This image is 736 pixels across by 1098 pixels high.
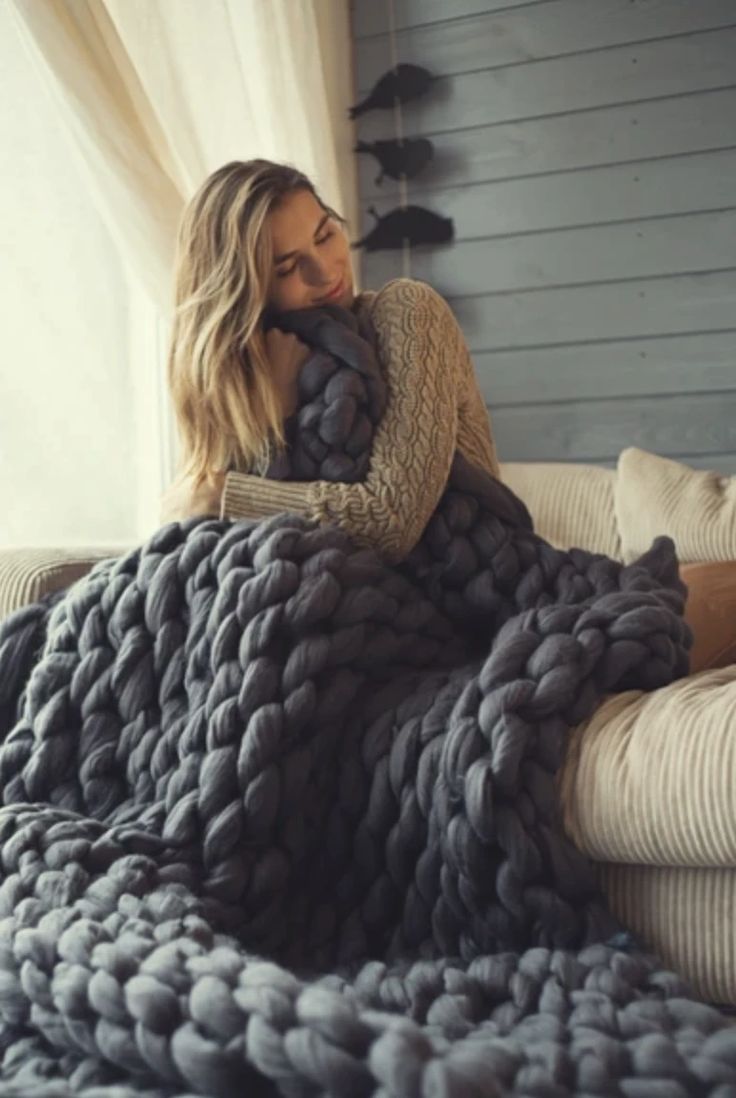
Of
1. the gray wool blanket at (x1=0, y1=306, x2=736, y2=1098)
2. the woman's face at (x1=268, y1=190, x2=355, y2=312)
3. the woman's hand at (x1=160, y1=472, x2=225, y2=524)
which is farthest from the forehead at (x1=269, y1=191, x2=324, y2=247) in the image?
the woman's hand at (x1=160, y1=472, x2=225, y2=524)

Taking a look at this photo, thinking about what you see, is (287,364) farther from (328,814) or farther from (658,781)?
(658,781)

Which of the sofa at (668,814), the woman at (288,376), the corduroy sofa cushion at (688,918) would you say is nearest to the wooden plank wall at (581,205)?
the woman at (288,376)

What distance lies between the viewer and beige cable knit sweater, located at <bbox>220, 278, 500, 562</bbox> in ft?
4.33

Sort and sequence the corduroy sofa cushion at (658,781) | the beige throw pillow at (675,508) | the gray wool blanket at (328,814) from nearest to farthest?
the gray wool blanket at (328,814) < the corduroy sofa cushion at (658,781) < the beige throw pillow at (675,508)

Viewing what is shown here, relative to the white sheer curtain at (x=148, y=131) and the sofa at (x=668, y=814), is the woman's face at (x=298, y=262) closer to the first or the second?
the white sheer curtain at (x=148, y=131)

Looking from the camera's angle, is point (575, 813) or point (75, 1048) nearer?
point (75, 1048)

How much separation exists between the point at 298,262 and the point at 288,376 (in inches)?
6.2

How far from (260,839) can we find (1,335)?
121 cm

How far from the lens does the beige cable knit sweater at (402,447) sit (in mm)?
1321

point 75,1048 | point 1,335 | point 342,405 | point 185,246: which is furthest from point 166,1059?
point 1,335

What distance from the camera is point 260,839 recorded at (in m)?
1.08

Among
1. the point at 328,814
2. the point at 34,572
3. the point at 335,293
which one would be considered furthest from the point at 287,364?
the point at 328,814

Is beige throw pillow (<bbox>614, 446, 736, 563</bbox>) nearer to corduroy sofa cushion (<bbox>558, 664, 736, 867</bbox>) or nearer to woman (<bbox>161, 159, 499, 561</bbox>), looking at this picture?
woman (<bbox>161, 159, 499, 561</bbox>)

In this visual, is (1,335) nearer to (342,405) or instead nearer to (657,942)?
(342,405)
